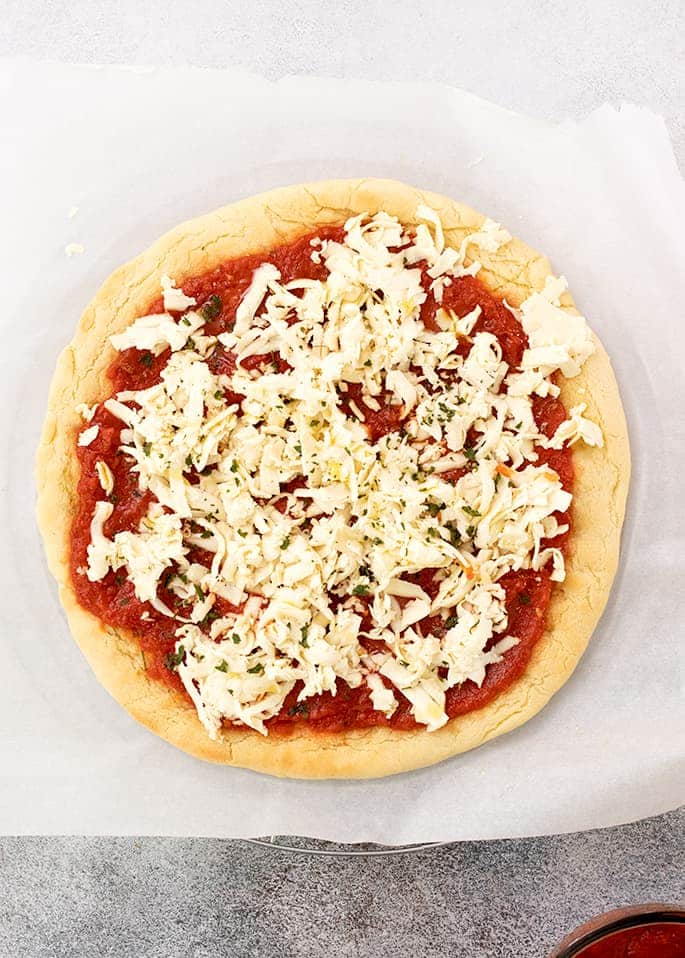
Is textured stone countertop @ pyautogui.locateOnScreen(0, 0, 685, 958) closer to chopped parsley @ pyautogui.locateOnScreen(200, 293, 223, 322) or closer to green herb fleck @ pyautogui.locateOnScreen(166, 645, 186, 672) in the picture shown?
green herb fleck @ pyautogui.locateOnScreen(166, 645, 186, 672)

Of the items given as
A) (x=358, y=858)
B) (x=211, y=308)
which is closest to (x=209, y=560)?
(x=211, y=308)

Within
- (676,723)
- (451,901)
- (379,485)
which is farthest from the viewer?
(451,901)

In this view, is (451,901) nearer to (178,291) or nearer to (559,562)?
(559,562)

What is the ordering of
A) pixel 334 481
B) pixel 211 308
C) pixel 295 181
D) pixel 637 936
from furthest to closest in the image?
pixel 295 181, pixel 211 308, pixel 334 481, pixel 637 936

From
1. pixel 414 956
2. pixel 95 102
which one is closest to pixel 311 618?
pixel 414 956

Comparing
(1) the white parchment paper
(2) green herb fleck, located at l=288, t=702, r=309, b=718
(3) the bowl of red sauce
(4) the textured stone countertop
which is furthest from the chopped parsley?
(3) the bowl of red sauce

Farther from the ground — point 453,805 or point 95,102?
point 95,102

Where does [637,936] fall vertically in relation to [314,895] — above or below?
below

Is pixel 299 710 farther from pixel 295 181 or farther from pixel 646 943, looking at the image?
pixel 295 181
